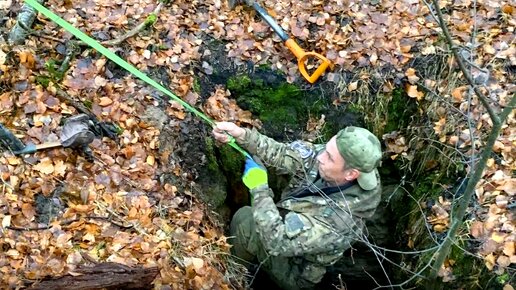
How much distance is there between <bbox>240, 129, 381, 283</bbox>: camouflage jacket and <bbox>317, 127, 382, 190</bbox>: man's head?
0.38 feet

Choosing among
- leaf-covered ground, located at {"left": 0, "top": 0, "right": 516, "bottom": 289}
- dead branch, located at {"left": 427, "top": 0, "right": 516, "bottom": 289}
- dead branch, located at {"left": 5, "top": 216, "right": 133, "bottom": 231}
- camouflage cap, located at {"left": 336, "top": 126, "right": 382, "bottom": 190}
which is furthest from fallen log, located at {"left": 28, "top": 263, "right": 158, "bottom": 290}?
dead branch, located at {"left": 427, "top": 0, "right": 516, "bottom": 289}

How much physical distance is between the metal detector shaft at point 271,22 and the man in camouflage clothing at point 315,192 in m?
1.27

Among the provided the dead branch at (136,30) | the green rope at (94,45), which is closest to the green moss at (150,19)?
the dead branch at (136,30)

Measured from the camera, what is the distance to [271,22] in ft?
17.8

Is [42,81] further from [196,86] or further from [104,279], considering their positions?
[104,279]

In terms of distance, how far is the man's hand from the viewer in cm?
433

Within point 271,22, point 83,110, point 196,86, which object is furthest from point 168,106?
point 271,22

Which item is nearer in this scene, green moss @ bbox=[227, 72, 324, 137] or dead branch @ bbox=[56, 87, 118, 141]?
dead branch @ bbox=[56, 87, 118, 141]

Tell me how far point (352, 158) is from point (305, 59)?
1.68 meters

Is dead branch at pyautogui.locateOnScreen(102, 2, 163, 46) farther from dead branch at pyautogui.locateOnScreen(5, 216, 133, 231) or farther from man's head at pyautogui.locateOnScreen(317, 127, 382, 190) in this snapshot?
man's head at pyautogui.locateOnScreen(317, 127, 382, 190)

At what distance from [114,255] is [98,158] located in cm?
90

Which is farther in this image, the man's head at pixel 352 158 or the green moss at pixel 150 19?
the green moss at pixel 150 19

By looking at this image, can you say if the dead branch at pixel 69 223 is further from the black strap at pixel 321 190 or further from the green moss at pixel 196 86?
the green moss at pixel 196 86

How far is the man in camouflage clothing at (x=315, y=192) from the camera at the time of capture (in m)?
4.14
